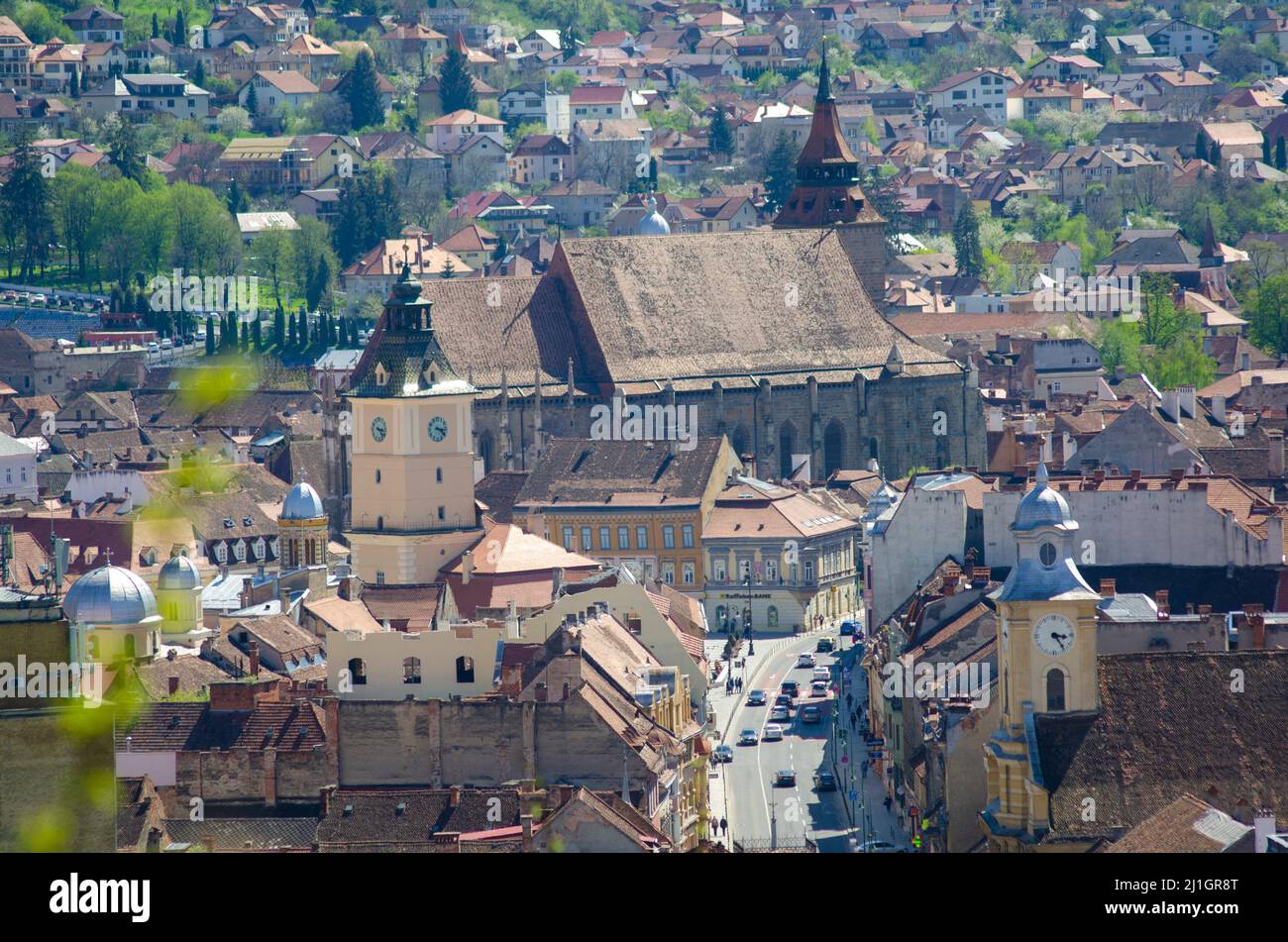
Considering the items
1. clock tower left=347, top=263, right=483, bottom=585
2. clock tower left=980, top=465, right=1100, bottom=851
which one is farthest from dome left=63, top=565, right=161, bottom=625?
clock tower left=980, top=465, right=1100, bottom=851

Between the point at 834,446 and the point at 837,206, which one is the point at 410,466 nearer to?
the point at 834,446

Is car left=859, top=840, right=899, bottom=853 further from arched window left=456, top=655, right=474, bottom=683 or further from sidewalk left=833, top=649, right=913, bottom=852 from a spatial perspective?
arched window left=456, top=655, right=474, bottom=683

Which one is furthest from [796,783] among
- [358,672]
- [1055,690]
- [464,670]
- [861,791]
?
[1055,690]

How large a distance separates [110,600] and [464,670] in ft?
40.0

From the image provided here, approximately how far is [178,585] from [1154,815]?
4603 cm

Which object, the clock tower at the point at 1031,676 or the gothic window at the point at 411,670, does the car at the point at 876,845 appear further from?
the gothic window at the point at 411,670

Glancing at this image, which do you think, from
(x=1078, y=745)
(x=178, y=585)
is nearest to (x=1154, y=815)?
(x=1078, y=745)

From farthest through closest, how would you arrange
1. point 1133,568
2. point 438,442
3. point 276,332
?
point 276,332, point 438,442, point 1133,568

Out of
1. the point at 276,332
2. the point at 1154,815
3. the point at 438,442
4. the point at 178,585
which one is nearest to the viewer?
the point at 1154,815

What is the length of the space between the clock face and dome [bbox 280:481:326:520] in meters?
50.2

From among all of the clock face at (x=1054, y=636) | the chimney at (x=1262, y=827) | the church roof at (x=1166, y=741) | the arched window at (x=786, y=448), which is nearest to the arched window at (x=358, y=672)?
the clock face at (x=1054, y=636)

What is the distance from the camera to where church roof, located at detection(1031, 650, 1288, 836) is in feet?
→ 151

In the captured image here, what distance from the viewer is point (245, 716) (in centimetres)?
5959
